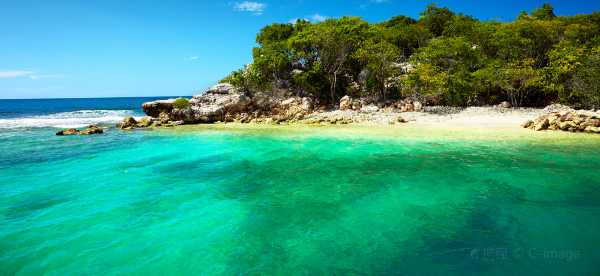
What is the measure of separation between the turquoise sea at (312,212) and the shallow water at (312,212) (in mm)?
50

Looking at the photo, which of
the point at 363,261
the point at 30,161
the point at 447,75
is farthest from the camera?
the point at 447,75

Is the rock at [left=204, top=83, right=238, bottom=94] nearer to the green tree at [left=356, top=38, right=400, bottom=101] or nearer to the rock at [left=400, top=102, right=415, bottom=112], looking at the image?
the green tree at [left=356, top=38, right=400, bottom=101]

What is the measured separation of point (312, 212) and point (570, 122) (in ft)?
78.8

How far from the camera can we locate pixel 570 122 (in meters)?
24.1

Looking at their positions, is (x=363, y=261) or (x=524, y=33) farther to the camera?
(x=524, y=33)

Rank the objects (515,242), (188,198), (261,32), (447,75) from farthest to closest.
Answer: (261,32), (447,75), (188,198), (515,242)

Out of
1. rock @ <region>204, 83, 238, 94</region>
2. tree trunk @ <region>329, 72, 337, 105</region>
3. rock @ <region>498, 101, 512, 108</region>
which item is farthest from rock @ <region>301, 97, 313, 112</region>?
rock @ <region>498, 101, 512, 108</region>

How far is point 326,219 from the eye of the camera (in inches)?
385

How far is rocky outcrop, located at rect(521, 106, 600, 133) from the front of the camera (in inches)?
920

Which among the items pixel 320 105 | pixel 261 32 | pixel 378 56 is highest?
pixel 261 32

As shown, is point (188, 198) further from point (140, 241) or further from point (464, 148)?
point (464, 148)

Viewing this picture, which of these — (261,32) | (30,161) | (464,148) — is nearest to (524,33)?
(464,148)

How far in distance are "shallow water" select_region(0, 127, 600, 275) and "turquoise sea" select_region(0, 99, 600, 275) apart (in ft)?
0.17

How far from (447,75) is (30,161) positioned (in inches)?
1571
